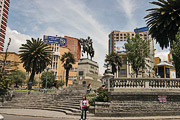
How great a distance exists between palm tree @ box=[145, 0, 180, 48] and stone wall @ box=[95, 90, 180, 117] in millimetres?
15704

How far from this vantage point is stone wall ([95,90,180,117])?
1306 centimetres

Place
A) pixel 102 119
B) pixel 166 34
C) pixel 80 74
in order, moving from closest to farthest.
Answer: pixel 102 119, pixel 166 34, pixel 80 74

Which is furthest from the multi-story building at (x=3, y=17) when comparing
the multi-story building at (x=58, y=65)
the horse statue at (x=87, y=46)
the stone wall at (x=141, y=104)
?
the stone wall at (x=141, y=104)

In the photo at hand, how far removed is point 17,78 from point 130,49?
50.8 m

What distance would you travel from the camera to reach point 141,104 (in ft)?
43.9

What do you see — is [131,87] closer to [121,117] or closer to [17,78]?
[121,117]

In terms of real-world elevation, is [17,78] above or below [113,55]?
below

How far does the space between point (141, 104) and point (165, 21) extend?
1817 centimetres

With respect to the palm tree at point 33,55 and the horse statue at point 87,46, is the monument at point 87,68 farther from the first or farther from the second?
the palm tree at point 33,55

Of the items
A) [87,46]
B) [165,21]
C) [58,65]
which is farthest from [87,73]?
[58,65]

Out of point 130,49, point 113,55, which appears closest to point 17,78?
point 113,55

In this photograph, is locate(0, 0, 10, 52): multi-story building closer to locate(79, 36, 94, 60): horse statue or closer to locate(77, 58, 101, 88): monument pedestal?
locate(79, 36, 94, 60): horse statue

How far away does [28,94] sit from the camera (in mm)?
25078

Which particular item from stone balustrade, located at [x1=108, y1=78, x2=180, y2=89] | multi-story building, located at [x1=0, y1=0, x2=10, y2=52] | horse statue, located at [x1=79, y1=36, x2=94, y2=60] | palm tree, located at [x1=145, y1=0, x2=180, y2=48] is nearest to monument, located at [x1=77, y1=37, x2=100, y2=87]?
horse statue, located at [x1=79, y1=36, x2=94, y2=60]
